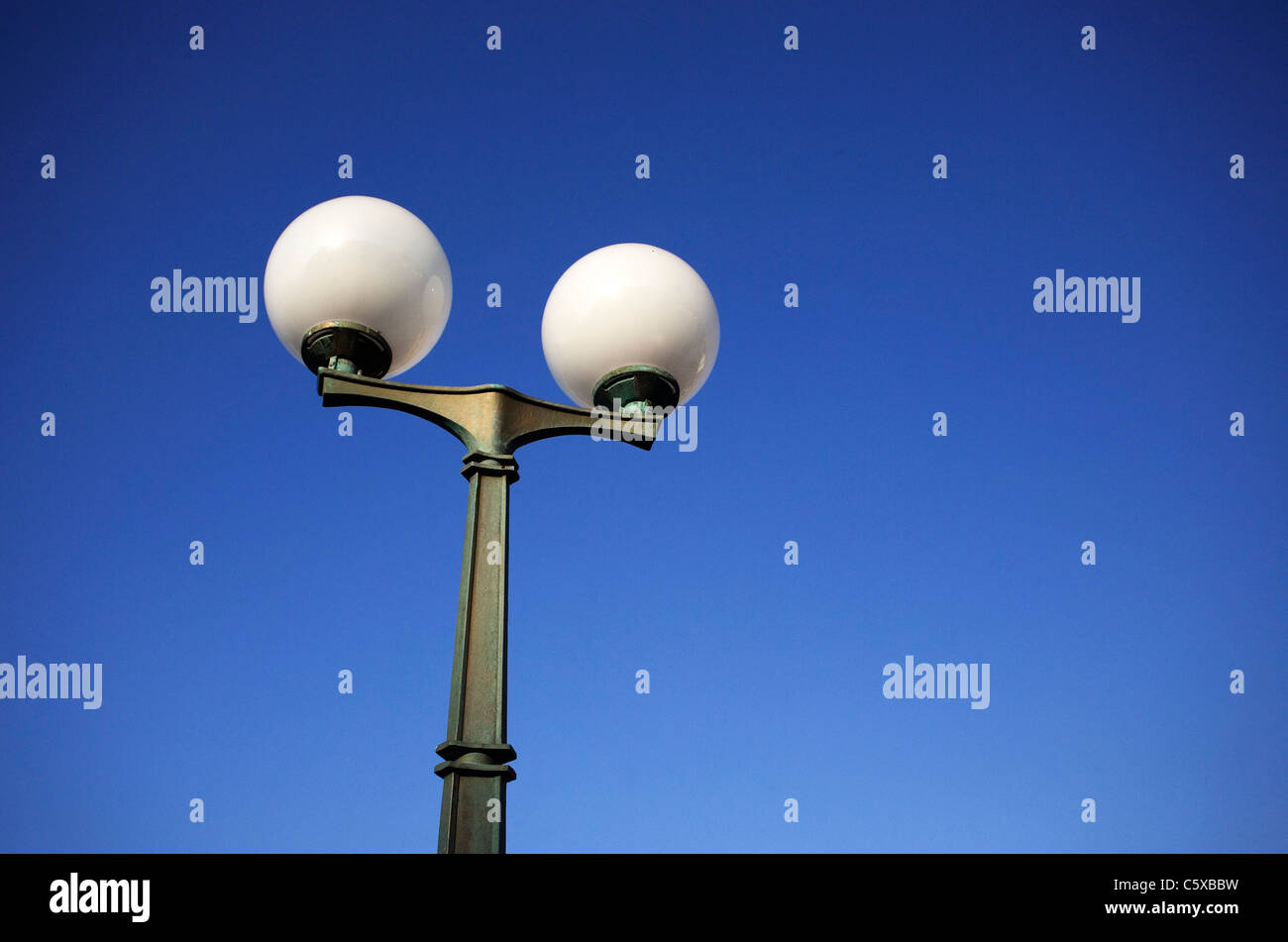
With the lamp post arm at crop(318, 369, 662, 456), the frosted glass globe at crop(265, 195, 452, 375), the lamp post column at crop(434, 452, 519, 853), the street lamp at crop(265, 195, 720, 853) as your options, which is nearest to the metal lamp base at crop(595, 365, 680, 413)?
the street lamp at crop(265, 195, 720, 853)

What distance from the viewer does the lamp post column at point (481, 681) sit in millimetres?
2912

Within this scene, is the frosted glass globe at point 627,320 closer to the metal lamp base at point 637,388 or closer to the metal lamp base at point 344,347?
the metal lamp base at point 637,388

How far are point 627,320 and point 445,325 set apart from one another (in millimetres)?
706

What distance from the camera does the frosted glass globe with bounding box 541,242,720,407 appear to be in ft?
12.6

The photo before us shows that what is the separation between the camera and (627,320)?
3836 mm

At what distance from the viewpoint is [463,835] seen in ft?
9.49

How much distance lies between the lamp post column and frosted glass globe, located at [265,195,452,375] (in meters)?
0.63

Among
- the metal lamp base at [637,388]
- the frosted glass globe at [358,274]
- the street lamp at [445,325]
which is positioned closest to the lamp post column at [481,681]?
the street lamp at [445,325]

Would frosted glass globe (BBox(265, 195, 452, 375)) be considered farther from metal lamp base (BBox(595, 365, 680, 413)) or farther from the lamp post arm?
metal lamp base (BBox(595, 365, 680, 413))
